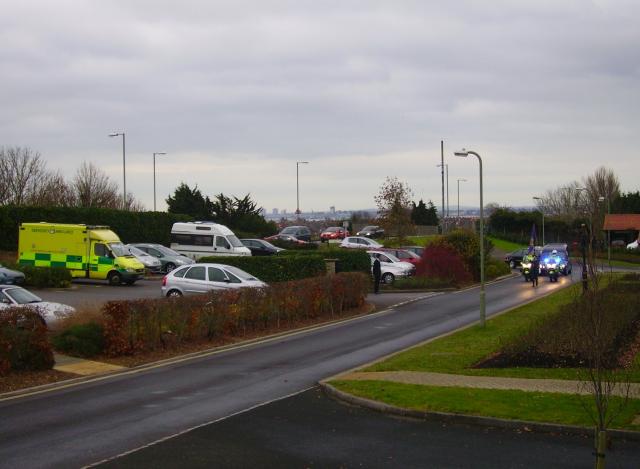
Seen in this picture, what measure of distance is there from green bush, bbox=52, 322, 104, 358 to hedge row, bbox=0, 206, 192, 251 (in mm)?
28257

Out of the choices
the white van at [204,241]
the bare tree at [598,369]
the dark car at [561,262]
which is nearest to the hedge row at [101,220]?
the white van at [204,241]

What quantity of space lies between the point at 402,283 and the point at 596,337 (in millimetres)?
31156

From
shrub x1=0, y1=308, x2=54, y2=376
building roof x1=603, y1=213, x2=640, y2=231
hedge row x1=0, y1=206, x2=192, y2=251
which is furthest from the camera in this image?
building roof x1=603, y1=213, x2=640, y2=231

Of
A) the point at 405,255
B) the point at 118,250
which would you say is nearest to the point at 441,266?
the point at 405,255

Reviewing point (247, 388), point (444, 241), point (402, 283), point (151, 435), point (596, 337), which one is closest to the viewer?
point (596, 337)

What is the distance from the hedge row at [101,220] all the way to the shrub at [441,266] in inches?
804

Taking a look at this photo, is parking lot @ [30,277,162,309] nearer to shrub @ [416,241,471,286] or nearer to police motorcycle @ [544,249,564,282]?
shrub @ [416,241,471,286]

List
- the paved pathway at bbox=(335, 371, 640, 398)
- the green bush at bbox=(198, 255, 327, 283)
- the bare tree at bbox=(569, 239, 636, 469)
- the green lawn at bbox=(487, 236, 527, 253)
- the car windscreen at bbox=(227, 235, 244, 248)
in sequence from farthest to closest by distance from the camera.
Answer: the green lawn at bbox=(487, 236, 527, 253) < the car windscreen at bbox=(227, 235, 244, 248) < the green bush at bbox=(198, 255, 327, 283) < the paved pathway at bbox=(335, 371, 640, 398) < the bare tree at bbox=(569, 239, 636, 469)

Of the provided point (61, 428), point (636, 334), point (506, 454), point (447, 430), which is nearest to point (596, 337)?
point (506, 454)

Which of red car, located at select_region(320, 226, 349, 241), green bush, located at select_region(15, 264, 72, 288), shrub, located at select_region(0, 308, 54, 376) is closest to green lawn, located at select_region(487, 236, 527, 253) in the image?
red car, located at select_region(320, 226, 349, 241)

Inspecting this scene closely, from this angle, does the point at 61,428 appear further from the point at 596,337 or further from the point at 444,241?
the point at 444,241

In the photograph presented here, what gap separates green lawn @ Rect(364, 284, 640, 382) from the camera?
605 inches

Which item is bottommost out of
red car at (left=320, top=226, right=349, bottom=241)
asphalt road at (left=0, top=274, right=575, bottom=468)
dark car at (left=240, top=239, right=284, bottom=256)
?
asphalt road at (left=0, top=274, right=575, bottom=468)

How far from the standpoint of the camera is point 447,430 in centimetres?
1126
